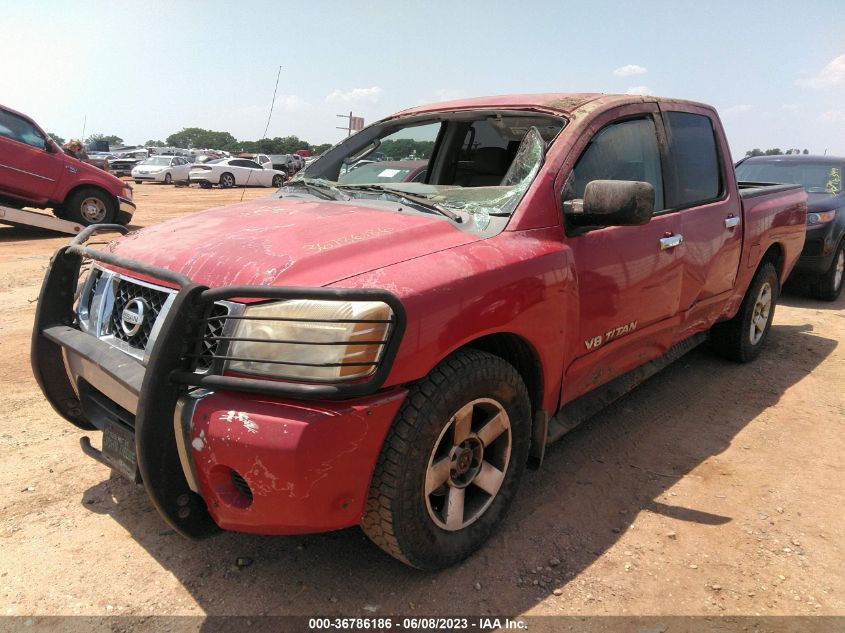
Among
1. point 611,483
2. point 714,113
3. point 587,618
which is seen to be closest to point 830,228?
point 714,113

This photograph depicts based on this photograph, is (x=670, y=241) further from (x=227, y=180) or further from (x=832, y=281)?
(x=227, y=180)

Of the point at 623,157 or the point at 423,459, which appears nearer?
the point at 423,459

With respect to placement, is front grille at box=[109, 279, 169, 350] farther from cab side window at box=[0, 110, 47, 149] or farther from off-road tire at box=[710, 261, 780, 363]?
cab side window at box=[0, 110, 47, 149]

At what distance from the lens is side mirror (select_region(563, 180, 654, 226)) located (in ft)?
8.05

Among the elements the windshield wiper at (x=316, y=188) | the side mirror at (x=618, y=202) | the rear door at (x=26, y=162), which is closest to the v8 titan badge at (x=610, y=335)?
the side mirror at (x=618, y=202)

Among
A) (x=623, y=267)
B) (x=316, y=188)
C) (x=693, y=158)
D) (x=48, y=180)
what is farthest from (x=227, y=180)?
(x=623, y=267)

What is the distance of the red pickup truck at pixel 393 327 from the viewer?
6.18 ft

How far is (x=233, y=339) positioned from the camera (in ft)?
6.18

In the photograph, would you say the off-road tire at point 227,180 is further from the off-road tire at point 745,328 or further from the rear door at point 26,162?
the off-road tire at point 745,328

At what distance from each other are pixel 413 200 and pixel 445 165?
1.08 m

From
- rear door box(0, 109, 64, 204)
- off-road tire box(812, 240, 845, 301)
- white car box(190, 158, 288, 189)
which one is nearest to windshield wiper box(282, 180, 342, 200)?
off-road tire box(812, 240, 845, 301)

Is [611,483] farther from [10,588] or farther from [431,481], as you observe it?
[10,588]

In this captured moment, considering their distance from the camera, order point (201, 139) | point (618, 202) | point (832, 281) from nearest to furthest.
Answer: point (618, 202)
point (832, 281)
point (201, 139)

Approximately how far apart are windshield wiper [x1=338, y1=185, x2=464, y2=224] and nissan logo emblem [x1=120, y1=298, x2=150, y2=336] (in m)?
1.21
